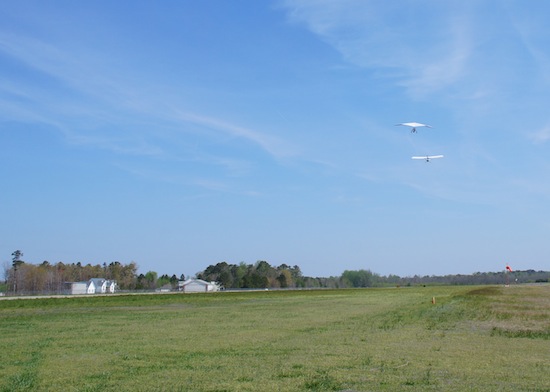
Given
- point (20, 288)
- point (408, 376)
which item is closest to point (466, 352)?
point (408, 376)

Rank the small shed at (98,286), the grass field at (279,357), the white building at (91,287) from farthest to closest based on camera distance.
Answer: the small shed at (98,286) → the white building at (91,287) → the grass field at (279,357)

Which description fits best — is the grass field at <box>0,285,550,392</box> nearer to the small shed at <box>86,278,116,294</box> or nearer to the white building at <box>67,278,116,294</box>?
the white building at <box>67,278,116,294</box>

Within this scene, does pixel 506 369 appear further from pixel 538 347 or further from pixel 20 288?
pixel 20 288

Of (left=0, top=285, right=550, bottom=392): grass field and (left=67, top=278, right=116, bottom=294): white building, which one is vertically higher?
(left=67, top=278, right=116, bottom=294): white building

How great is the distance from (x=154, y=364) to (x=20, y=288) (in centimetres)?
17903

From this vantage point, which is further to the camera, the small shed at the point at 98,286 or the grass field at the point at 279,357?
the small shed at the point at 98,286

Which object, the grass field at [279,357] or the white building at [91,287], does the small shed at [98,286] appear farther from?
the grass field at [279,357]

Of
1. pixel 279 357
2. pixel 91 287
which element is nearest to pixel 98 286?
pixel 91 287

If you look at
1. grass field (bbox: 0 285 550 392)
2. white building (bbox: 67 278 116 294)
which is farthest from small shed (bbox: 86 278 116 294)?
grass field (bbox: 0 285 550 392)

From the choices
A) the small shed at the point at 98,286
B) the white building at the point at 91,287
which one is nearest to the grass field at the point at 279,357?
the white building at the point at 91,287

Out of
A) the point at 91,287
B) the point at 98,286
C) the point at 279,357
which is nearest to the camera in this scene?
the point at 279,357

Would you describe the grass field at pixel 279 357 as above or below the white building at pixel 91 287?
below

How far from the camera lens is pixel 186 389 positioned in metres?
13.7

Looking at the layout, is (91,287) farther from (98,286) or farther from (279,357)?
(279,357)
